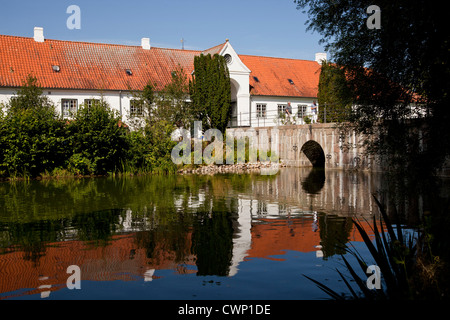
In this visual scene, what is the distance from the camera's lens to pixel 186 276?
23.6ft

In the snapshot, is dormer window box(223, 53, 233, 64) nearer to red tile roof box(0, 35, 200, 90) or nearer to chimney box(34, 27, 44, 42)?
red tile roof box(0, 35, 200, 90)

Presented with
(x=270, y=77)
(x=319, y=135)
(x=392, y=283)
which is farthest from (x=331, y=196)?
(x=270, y=77)

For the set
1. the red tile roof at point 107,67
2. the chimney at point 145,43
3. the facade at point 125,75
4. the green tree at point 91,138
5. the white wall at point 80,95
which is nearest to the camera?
the green tree at point 91,138

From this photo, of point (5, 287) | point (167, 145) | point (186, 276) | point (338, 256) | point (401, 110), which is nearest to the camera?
point (5, 287)

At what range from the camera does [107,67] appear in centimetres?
4172

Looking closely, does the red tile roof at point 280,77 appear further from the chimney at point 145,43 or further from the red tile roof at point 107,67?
the chimney at point 145,43

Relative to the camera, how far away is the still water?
6.70m

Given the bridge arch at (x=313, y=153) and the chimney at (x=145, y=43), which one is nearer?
the bridge arch at (x=313, y=153)

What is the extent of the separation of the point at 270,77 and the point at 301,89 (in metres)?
3.23

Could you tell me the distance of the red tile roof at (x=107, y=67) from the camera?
38438 millimetres

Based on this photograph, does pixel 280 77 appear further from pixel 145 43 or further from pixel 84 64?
pixel 84 64

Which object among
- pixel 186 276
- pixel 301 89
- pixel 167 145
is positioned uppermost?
pixel 301 89

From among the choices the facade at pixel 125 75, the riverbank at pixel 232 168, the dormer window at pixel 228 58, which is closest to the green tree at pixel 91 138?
the riverbank at pixel 232 168
